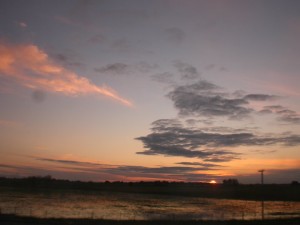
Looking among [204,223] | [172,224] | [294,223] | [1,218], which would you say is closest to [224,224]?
[204,223]

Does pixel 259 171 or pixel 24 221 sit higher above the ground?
pixel 259 171

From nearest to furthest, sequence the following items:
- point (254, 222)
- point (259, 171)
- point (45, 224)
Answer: point (45, 224) → point (254, 222) → point (259, 171)

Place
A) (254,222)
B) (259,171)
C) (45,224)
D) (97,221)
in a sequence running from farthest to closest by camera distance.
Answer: (259,171) < (254,222) < (97,221) < (45,224)

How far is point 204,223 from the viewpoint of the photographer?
43781mm

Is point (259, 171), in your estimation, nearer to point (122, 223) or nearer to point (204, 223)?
point (204, 223)

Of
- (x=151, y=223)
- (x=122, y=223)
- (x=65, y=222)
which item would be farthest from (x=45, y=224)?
(x=151, y=223)

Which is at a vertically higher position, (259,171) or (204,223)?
(259,171)

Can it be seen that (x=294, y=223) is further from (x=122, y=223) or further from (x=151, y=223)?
(x=122, y=223)

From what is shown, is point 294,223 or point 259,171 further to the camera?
point 259,171

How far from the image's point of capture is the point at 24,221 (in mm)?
40781

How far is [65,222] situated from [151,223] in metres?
9.59

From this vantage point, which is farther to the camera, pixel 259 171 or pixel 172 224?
pixel 259 171

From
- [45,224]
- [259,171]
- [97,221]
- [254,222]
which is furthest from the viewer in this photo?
[259,171]

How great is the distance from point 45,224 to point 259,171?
46.3m
